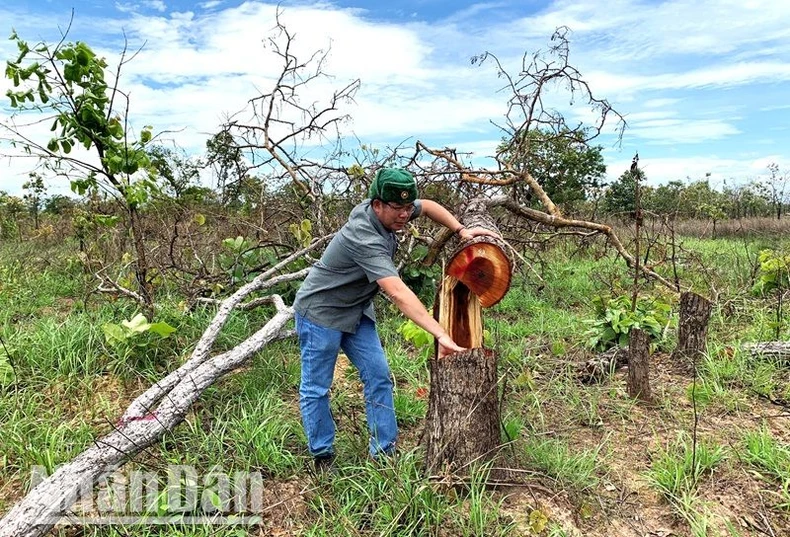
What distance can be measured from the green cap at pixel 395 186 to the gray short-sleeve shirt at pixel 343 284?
17 cm

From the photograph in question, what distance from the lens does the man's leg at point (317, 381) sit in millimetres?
2922

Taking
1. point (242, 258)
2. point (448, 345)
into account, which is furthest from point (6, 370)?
point (448, 345)

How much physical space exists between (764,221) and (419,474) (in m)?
15.0

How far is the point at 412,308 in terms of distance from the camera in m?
2.41

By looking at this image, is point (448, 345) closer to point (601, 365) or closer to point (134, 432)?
point (134, 432)

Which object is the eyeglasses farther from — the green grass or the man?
the green grass

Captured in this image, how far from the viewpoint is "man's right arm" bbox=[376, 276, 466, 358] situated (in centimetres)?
242

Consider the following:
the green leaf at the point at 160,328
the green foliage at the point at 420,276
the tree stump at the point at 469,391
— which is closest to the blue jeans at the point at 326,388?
the tree stump at the point at 469,391

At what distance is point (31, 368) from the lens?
12.5 ft

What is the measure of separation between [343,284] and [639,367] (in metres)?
2.21

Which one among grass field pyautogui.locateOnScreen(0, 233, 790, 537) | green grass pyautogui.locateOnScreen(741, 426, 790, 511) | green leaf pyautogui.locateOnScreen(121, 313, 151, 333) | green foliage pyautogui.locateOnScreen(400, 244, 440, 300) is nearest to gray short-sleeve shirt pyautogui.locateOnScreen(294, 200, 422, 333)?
grass field pyautogui.locateOnScreen(0, 233, 790, 537)

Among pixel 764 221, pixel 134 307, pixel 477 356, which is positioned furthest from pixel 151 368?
pixel 764 221

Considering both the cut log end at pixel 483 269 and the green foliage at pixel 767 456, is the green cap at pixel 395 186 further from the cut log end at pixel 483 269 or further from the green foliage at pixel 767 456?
the green foliage at pixel 767 456

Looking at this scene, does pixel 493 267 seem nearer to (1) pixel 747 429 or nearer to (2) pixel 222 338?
(1) pixel 747 429
